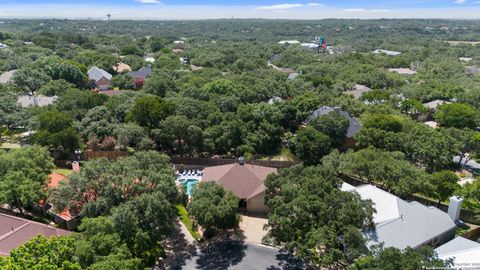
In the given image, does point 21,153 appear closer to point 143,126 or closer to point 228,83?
point 143,126

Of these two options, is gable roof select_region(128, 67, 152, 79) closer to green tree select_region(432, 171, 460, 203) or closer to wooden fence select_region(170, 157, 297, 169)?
wooden fence select_region(170, 157, 297, 169)

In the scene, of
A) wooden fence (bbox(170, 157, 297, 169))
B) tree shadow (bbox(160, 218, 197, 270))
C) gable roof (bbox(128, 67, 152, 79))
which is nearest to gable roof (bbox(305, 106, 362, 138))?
wooden fence (bbox(170, 157, 297, 169))

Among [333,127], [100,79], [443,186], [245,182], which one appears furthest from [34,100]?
[443,186]

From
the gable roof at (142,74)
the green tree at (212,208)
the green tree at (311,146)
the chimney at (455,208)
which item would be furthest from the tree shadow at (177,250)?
the gable roof at (142,74)

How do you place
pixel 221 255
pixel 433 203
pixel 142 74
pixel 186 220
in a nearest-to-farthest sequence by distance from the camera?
pixel 221 255, pixel 186 220, pixel 433 203, pixel 142 74

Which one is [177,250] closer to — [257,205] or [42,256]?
[257,205]

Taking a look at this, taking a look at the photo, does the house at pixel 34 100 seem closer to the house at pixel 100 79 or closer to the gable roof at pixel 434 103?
the house at pixel 100 79

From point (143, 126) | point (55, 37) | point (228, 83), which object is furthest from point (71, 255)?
point (55, 37)
